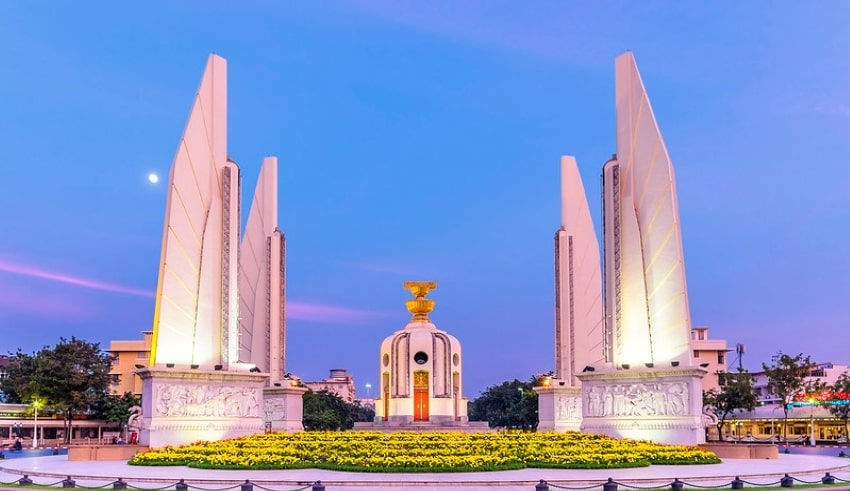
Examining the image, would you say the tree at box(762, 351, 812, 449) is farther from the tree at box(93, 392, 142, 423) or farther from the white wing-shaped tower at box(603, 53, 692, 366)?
the tree at box(93, 392, 142, 423)

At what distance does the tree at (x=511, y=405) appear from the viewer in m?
54.3

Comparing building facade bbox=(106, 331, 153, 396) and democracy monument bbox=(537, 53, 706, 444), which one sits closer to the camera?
democracy monument bbox=(537, 53, 706, 444)

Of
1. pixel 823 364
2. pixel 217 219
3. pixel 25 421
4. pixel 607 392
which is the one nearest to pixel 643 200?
pixel 607 392

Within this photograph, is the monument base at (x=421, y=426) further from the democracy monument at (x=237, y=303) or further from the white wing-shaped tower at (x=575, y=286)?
the democracy monument at (x=237, y=303)

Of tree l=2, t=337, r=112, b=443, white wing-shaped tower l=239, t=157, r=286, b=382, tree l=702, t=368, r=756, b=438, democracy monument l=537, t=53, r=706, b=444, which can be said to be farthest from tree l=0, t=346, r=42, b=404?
tree l=702, t=368, r=756, b=438

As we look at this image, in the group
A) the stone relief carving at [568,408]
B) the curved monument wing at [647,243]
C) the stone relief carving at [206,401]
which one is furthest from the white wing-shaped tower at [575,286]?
the stone relief carving at [206,401]

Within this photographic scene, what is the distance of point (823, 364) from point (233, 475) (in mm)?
53787

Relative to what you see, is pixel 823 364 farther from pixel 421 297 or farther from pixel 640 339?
pixel 640 339

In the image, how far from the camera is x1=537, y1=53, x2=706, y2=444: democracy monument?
857 inches

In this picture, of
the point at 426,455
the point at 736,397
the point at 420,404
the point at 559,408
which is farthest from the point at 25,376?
the point at 736,397

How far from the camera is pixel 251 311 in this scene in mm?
33156

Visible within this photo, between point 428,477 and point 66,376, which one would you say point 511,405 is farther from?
point 428,477

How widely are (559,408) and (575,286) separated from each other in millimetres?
5184

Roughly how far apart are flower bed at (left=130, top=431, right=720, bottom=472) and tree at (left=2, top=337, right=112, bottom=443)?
861 inches
